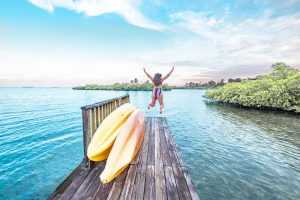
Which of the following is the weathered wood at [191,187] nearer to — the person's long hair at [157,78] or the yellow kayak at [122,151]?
the yellow kayak at [122,151]

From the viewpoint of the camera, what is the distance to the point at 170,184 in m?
2.91

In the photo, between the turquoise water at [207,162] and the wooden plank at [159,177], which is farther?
the turquoise water at [207,162]

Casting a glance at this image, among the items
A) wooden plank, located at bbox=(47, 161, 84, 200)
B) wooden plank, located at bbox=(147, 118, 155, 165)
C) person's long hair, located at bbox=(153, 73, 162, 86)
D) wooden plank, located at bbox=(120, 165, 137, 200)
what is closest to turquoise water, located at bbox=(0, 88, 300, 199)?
wooden plank, located at bbox=(47, 161, 84, 200)

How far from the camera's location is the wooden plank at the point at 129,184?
2541 millimetres

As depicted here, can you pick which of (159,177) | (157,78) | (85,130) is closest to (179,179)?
(159,177)

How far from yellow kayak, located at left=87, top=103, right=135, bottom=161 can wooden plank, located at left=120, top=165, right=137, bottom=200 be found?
2.01ft

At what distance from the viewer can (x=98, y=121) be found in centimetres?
428

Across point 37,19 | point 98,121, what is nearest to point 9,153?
point 98,121

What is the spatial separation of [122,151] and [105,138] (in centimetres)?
49

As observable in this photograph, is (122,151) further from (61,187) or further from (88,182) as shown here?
(61,187)

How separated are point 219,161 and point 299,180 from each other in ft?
8.56

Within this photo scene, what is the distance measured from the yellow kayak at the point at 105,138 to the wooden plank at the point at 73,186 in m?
0.35

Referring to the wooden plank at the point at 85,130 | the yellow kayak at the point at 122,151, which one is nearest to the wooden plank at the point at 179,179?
the yellow kayak at the point at 122,151

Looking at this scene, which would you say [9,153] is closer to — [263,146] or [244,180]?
[244,180]
